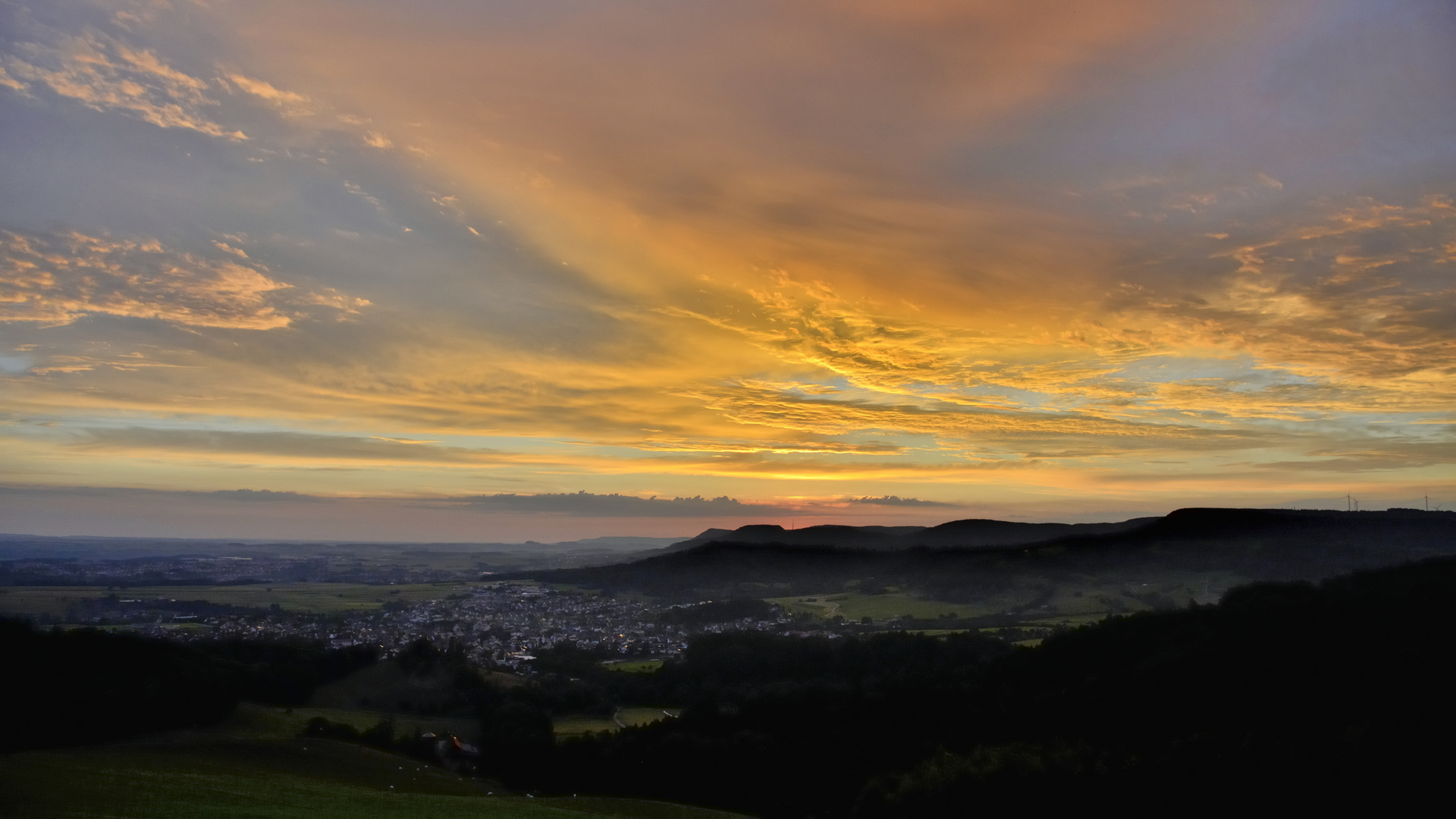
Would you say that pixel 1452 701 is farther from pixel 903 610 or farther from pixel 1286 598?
pixel 903 610

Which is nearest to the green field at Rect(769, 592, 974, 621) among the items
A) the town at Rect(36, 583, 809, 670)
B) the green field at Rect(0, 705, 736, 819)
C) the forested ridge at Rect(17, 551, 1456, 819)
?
the town at Rect(36, 583, 809, 670)

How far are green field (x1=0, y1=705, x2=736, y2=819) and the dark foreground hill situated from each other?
99637mm

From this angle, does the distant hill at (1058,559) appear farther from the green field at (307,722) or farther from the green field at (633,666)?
the green field at (307,722)

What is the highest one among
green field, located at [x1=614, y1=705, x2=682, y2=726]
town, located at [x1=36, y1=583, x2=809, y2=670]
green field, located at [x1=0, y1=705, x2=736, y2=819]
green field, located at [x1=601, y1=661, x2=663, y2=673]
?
green field, located at [x1=0, y1=705, x2=736, y2=819]

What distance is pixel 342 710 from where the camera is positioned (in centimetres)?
6775

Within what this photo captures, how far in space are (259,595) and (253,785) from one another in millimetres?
118909

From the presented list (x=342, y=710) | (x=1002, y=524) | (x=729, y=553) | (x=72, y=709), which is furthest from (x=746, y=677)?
(x=1002, y=524)

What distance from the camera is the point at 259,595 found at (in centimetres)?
13625

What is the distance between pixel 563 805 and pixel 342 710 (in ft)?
121

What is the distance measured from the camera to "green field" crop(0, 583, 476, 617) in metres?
88.0

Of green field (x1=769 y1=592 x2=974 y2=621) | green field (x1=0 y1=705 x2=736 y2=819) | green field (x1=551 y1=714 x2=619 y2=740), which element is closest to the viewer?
green field (x1=0 y1=705 x2=736 y2=819)

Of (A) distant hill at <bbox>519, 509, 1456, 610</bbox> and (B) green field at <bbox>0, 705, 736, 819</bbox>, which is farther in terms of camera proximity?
(A) distant hill at <bbox>519, 509, 1456, 610</bbox>

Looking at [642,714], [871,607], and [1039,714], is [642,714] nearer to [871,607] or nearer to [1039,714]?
[1039,714]

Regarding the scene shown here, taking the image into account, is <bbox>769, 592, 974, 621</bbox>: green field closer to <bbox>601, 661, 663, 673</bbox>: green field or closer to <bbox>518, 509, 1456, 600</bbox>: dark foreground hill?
<bbox>518, 509, 1456, 600</bbox>: dark foreground hill
